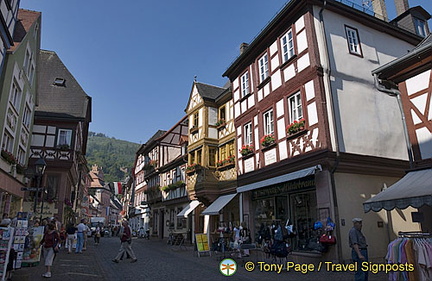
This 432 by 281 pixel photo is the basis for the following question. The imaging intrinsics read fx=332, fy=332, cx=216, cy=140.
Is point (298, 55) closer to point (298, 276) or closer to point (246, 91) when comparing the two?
point (246, 91)

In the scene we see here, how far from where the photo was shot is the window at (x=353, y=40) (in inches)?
568

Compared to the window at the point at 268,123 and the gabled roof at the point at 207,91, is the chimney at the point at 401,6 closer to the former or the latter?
the window at the point at 268,123

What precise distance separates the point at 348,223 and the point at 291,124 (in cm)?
439

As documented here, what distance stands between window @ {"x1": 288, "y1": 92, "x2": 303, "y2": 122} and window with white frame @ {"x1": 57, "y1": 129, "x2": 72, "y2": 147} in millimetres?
17182

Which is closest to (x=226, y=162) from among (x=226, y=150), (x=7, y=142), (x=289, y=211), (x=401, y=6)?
(x=226, y=150)

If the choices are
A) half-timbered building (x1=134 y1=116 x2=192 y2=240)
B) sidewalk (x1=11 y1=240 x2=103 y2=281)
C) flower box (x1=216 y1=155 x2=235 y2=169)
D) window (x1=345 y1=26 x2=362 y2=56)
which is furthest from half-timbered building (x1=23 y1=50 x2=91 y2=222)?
window (x1=345 y1=26 x2=362 y2=56)

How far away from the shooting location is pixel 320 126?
40.4 ft

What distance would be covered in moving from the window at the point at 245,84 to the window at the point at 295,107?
4.02m

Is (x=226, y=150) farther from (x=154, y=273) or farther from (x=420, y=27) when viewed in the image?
(x=420, y=27)

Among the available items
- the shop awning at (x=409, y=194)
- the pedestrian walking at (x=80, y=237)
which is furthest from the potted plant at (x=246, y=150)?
the pedestrian walking at (x=80, y=237)

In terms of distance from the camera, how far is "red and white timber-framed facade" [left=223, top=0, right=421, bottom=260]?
39.7 feet

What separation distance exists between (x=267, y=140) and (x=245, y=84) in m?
4.53

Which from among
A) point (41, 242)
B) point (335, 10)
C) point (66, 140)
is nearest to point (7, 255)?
point (41, 242)

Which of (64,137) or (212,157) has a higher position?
(64,137)
